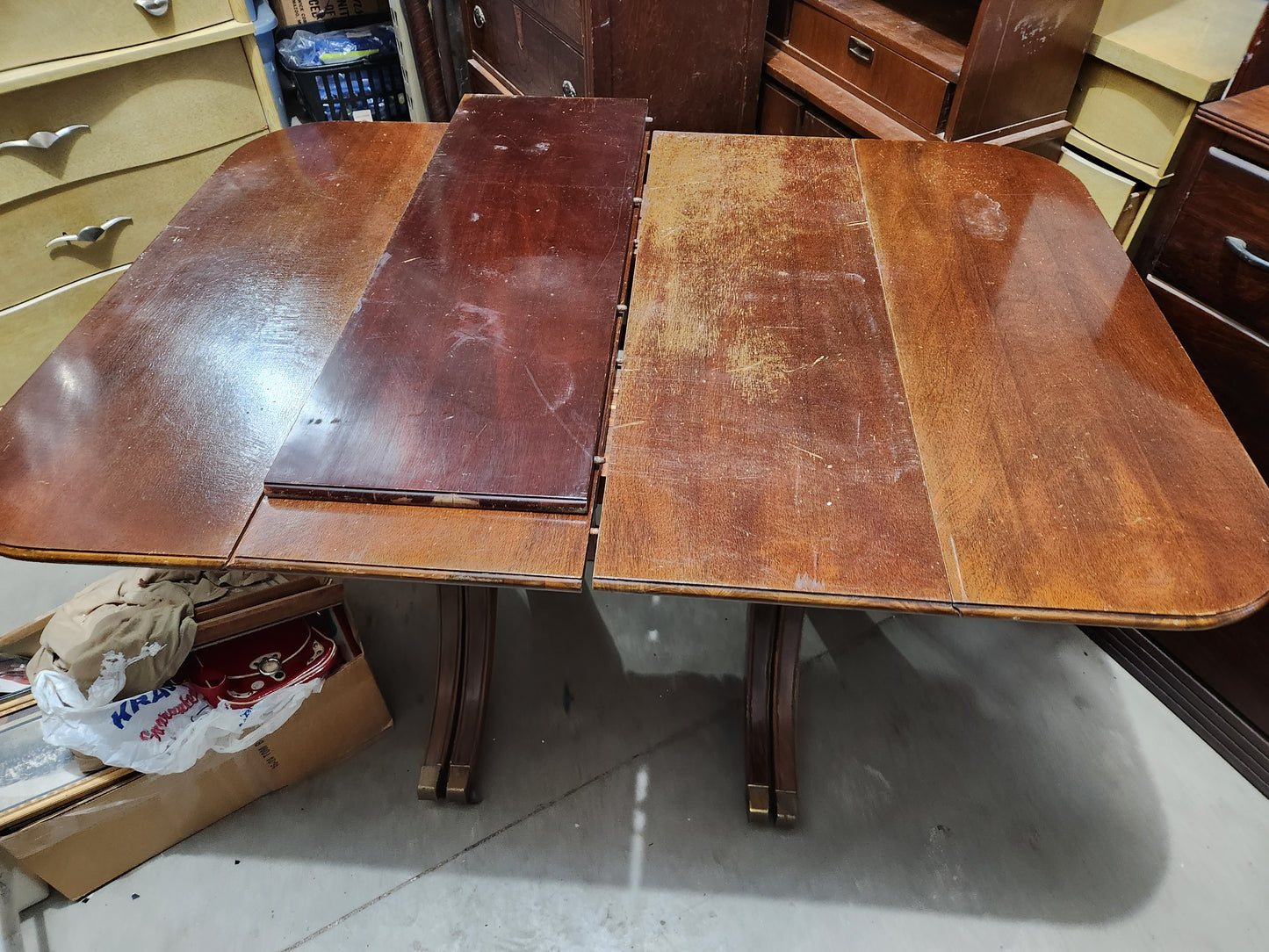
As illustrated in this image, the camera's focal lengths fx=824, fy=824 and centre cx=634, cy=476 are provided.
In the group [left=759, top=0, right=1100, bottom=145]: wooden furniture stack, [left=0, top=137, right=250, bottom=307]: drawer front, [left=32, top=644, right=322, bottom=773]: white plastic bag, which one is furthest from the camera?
[left=0, top=137, right=250, bottom=307]: drawer front

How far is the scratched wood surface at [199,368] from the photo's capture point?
933mm

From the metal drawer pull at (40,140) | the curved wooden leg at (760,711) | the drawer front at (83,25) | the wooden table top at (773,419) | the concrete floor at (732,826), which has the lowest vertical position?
the concrete floor at (732,826)

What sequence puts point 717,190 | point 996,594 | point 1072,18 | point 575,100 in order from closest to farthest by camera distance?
1. point 996,594
2. point 717,190
3. point 575,100
4. point 1072,18

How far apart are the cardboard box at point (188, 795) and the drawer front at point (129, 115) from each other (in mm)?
1449

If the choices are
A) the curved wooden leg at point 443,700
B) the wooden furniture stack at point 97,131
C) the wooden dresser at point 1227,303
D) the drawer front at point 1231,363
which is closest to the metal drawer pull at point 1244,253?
the wooden dresser at point 1227,303

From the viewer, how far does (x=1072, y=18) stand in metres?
1.84

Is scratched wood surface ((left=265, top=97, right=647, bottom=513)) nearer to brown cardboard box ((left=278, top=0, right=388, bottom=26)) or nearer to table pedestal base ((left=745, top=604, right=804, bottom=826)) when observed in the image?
table pedestal base ((left=745, top=604, right=804, bottom=826))

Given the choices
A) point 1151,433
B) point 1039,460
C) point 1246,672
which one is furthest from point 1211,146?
point 1246,672

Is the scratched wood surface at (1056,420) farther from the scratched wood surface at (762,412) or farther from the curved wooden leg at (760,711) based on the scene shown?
the curved wooden leg at (760,711)

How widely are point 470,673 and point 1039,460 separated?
109 centimetres

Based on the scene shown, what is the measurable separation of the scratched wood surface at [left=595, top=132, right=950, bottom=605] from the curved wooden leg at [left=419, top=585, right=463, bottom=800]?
2.19 ft

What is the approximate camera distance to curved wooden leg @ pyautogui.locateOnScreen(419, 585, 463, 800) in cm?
153

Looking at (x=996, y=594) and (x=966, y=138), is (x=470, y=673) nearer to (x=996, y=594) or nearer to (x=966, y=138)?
(x=996, y=594)

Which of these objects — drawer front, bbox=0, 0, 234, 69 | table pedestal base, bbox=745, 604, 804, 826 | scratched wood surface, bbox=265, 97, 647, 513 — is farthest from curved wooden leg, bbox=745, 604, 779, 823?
drawer front, bbox=0, 0, 234, 69
